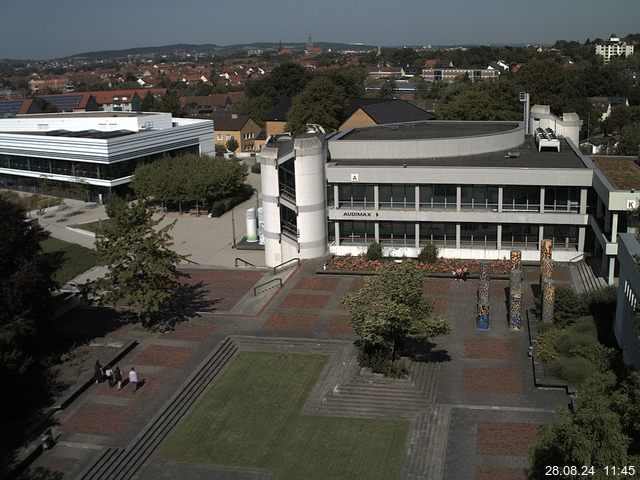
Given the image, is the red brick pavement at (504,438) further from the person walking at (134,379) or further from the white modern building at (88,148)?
the white modern building at (88,148)

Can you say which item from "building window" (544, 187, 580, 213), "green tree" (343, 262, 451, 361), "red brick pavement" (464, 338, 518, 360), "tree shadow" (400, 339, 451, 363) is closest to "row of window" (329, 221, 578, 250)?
"building window" (544, 187, 580, 213)

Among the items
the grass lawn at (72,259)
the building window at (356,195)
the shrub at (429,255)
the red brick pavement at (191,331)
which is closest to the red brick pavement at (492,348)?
the shrub at (429,255)

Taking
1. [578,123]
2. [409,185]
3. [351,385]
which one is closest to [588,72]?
[578,123]

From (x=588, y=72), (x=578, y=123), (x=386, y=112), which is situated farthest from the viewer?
(x=588, y=72)

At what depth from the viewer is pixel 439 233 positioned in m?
44.8

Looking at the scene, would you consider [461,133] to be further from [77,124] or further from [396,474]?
[77,124]

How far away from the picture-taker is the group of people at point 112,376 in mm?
28141

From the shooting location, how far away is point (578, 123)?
191ft

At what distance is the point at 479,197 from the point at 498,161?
3.80m

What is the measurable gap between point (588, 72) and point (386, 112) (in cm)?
6689

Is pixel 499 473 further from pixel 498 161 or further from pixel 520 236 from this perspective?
pixel 498 161

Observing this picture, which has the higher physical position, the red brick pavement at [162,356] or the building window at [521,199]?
the building window at [521,199]

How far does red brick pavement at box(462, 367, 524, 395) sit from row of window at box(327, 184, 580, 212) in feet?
55.2

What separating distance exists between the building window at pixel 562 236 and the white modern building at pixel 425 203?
0.06m
